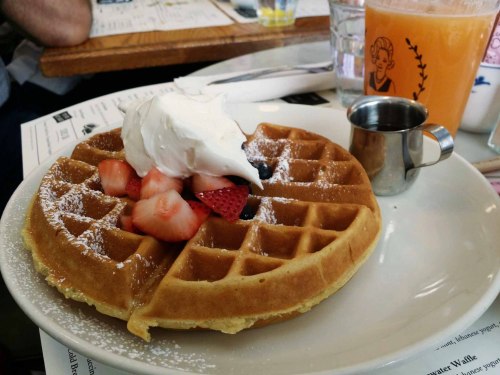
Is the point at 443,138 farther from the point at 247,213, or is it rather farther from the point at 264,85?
the point at 264,85

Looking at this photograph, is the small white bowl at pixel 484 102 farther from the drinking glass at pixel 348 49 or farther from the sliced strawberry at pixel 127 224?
the sliced strawberry at pixel 127 224

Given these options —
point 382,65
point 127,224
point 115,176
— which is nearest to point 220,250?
point 127,224

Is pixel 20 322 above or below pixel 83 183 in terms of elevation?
below

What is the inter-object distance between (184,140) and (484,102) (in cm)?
95

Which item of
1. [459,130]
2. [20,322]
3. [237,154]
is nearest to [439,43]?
[459,130]

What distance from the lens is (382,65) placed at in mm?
1297

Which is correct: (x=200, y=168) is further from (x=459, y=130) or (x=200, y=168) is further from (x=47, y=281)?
(x=459, y=130)

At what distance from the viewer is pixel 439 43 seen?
1.17 meters

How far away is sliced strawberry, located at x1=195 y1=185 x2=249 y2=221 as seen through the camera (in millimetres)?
865

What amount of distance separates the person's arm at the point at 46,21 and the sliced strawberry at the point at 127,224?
153 cm

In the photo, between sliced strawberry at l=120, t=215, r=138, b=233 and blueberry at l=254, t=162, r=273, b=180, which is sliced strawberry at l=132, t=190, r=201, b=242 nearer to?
sliced strawberry at l=120, t=215, r=138, b=233

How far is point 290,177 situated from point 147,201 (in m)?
0.37

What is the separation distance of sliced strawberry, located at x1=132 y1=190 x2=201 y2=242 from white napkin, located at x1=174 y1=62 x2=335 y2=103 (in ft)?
2.36

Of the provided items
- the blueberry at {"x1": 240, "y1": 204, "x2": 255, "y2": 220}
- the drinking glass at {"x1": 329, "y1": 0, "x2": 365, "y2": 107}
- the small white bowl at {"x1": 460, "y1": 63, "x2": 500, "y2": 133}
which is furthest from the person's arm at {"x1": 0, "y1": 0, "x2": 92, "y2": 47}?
the small white bowl at {"x1": 460, "y1": 63, "x2": 500, "y2": 133}
